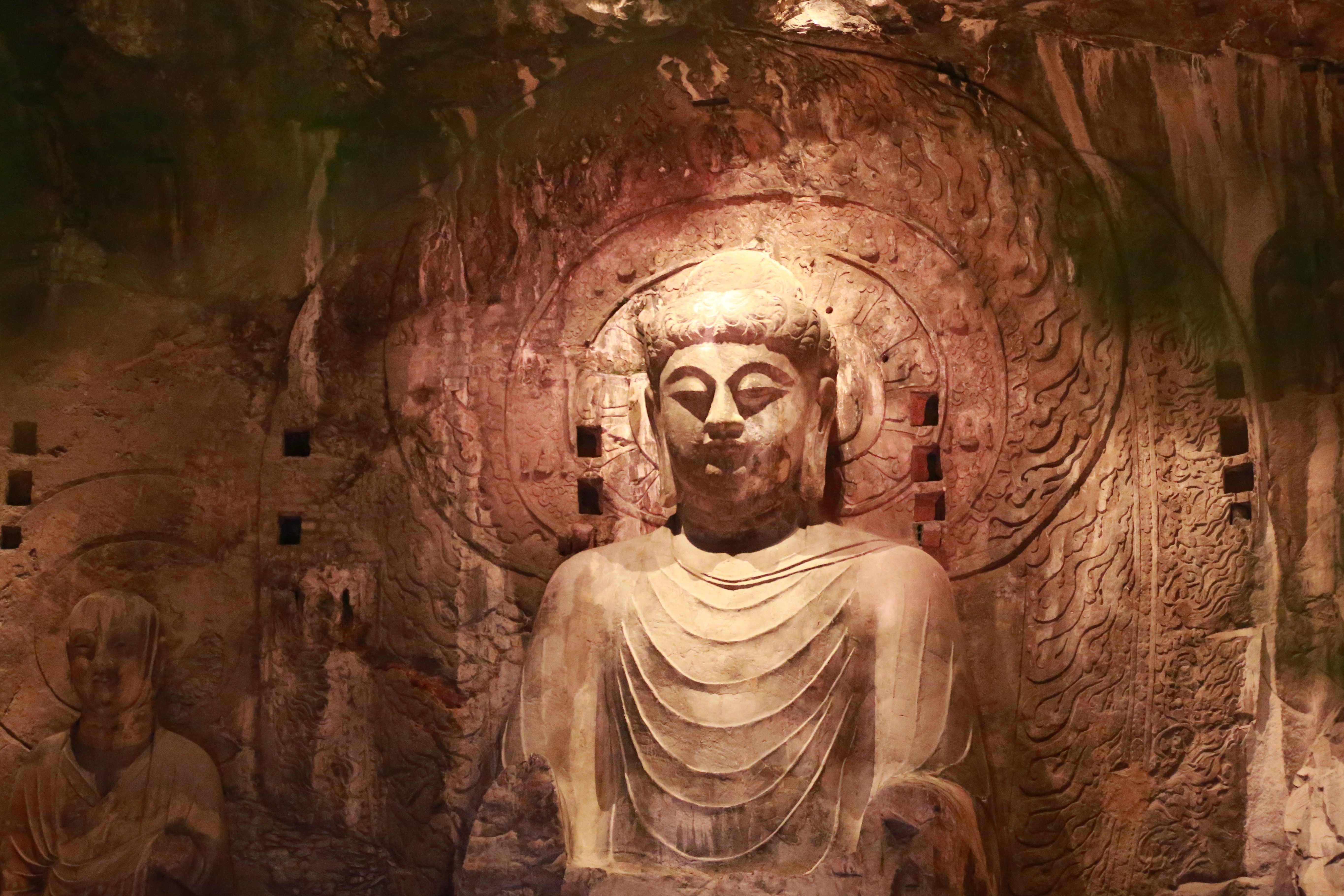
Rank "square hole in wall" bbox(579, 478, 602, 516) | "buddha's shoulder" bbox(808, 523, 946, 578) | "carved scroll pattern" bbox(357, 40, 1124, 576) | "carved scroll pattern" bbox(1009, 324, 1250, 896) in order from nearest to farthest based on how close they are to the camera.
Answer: "buddha's shoulder" bbox(808, 523, 946, 578)
"carved scroll pattern" bbox(1009, 324, 1250, 896)
"carved scroll pattern" bbox(357, 40, 1124, 576)
"square hole in wall" bbox(579, 478, 602, 516)

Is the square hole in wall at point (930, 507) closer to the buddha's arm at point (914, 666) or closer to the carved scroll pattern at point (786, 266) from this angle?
the carved scroll pattern at point (786, 266)

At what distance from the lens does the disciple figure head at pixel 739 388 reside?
586 centimetres

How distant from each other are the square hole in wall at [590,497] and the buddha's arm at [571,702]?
1.20 ft

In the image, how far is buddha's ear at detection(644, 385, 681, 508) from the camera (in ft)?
20.0

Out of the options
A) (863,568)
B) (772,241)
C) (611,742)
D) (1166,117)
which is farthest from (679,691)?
(1166,117)

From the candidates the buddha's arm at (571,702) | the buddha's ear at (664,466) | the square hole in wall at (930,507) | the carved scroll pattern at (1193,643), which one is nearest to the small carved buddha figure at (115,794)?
the buddha's arm at (571,702)

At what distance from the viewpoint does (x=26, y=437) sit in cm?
666

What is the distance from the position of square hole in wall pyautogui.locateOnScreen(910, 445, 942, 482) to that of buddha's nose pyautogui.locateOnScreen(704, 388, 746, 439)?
2.79 ft

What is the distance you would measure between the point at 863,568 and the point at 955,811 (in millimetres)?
930

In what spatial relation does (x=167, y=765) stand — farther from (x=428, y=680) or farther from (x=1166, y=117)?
(x=1166, y=117)

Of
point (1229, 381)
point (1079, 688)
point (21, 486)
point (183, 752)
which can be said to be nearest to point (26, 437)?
point (21, 486)

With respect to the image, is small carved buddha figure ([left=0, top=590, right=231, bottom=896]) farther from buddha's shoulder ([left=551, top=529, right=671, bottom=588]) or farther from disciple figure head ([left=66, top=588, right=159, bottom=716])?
buddha's shoulder ([left=551, top=529, right=671, bottom=588])

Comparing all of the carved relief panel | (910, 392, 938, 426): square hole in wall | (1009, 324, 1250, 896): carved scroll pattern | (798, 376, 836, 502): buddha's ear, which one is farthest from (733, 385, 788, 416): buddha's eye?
(1009, 324, 1250, 896): carved scroll pattern

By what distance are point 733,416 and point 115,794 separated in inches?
104
